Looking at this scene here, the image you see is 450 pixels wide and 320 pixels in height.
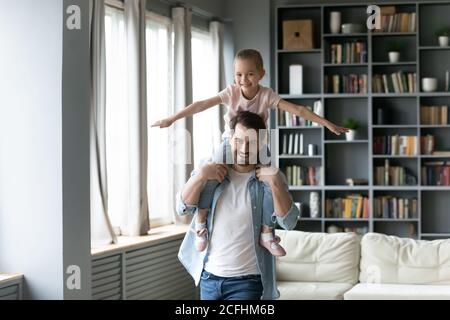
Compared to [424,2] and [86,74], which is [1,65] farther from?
[424,2]

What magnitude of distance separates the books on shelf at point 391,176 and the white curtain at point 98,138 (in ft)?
9.19

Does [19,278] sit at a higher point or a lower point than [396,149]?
Answer: lower

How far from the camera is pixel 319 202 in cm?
669

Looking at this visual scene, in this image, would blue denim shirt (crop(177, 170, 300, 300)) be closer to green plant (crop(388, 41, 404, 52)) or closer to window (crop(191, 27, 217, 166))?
window (crop(191, 27, 217, 166))

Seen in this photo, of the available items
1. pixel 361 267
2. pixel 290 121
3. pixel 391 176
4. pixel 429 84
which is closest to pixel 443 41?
pixel 429 84

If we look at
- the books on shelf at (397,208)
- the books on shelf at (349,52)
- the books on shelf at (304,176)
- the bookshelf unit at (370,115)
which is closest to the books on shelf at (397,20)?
the bookshelf unit at (370,115)

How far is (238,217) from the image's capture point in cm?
199

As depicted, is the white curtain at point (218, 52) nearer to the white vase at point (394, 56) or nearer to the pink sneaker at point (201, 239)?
the white vase at point (394, 56)

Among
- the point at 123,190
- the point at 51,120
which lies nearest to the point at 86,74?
the point at 51,120

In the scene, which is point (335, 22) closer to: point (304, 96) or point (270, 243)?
point (304, 96)

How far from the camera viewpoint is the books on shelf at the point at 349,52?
6.57 m

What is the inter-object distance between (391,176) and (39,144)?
12.4 feet

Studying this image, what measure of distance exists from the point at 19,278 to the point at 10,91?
0.90 metres
